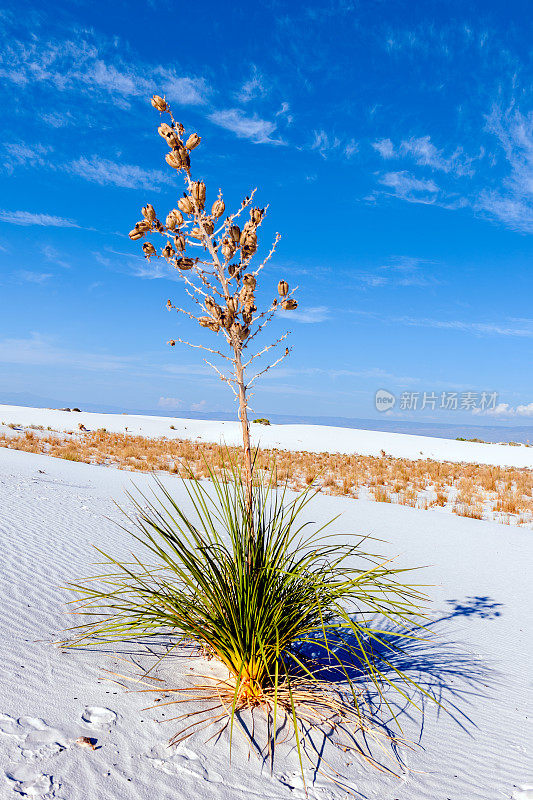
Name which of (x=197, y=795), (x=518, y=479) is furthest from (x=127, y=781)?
(x=518, y=479)

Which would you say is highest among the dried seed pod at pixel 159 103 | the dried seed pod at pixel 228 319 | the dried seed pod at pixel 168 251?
the dried seed pod at pixel 159 103

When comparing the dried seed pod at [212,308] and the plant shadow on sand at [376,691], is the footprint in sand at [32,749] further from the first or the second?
the dried seed pod at [212,308]

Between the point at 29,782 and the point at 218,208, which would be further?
the point at 218,208

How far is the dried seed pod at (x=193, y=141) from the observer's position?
233cm

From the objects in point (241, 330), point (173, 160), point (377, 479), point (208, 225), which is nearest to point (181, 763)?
point (241, 330)

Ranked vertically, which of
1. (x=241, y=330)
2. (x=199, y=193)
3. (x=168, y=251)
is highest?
(x=199, y=193)

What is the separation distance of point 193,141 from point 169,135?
12cm

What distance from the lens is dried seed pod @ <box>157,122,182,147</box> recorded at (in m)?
2.33

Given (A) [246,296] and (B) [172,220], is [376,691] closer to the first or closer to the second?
(A) [246,296]

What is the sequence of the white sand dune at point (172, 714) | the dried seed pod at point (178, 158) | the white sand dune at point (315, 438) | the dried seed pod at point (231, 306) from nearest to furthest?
the white sand dune at point (172, 714)
the dried seed pod at point (231, 306)
the dried seed pod at point (178, 158)
the white sand dune at point (315, 438)

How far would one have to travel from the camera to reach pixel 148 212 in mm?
2279

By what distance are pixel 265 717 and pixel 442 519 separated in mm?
8613

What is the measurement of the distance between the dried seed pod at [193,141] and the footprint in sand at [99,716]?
2756mm

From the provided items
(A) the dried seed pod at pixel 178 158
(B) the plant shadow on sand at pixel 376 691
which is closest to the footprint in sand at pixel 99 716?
(B) the plant shadow on sand at pixel 376 691
